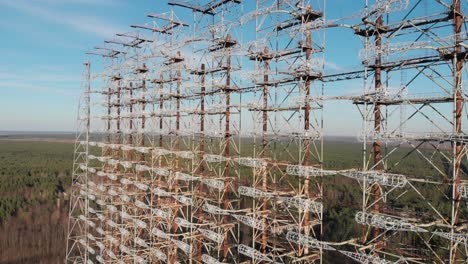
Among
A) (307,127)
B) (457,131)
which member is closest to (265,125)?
(307,127)

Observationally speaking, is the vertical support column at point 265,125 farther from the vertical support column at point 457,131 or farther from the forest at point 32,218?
the forest at point 32,218

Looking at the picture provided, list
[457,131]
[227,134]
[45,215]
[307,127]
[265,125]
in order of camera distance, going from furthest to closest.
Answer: [45,215]
[227,134]
[265,125]
[307,127]
[457,131]

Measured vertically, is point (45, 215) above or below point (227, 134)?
below

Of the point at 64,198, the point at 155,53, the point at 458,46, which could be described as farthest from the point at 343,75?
the point at 64,198

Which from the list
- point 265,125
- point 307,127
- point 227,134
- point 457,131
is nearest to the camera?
point 457,131

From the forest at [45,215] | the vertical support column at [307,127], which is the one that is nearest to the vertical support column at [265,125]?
the vertical support column at [307,127]

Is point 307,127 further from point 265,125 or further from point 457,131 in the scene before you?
point 457,131

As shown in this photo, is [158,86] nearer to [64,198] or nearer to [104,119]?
[104,119]

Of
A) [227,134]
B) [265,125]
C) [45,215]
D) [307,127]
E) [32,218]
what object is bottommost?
[32,218]

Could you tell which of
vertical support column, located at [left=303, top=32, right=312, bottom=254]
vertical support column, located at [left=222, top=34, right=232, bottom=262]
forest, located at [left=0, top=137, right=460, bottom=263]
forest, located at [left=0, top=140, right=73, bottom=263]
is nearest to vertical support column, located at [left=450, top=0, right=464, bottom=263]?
vertical support column, located at [left=303, top=32, right=312, bottom=254]

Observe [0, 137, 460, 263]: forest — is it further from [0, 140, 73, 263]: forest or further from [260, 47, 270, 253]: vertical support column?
[260, 47, 270, 253]: vertical support column

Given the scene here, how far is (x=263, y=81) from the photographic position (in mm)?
22500

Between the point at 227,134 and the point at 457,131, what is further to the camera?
the point at 227,134

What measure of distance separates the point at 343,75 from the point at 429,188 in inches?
2335
